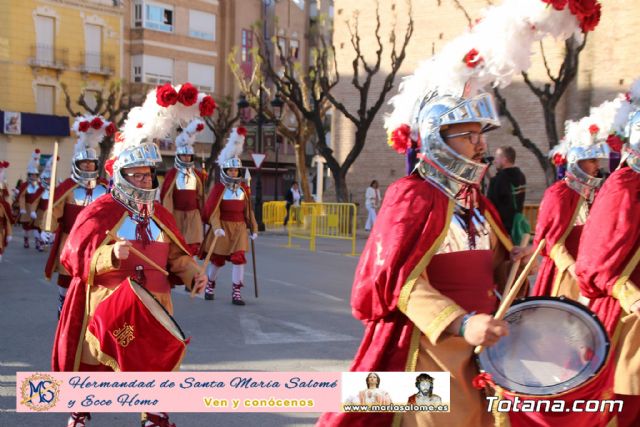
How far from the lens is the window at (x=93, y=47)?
45.5 meters

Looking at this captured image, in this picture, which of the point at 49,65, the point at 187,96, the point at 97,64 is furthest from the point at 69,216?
the point at 97,64

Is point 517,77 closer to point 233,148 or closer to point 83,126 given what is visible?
point 233,148

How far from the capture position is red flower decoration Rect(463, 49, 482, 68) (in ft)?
12.1

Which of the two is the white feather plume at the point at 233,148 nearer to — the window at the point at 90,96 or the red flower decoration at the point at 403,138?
the red flower decoration at the point at 403,138

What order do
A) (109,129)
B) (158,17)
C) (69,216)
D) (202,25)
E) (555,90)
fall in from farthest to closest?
(202,25) → (158,17) → (555,90) → (109,129) → (69,216)

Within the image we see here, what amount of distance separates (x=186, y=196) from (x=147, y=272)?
7.85 meters

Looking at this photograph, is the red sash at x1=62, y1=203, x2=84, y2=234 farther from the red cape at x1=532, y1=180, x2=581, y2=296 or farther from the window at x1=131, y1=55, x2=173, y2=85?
the window at x1=131, y1=55, x2=173, y2=85

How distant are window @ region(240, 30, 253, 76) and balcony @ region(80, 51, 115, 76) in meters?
10.1

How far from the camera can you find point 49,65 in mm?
43562

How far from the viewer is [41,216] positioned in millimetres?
17734

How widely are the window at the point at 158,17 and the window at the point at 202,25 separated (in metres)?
1.67

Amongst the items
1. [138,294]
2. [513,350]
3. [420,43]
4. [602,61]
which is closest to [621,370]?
[513,350]

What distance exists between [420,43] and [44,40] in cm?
2318

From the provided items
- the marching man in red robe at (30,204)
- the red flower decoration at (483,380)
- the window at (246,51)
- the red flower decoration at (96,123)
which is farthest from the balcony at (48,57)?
the red flower decoration at (483,380)
